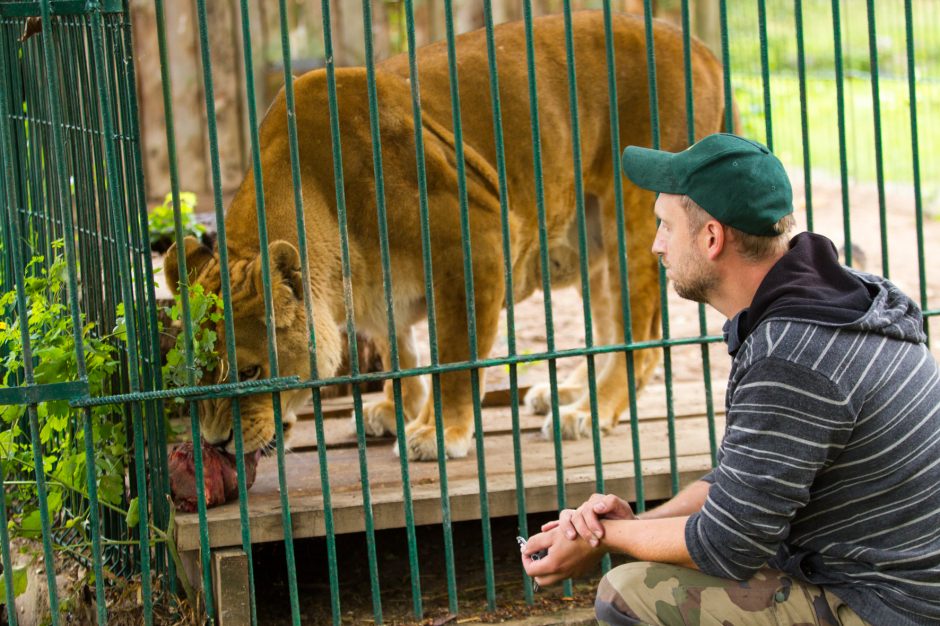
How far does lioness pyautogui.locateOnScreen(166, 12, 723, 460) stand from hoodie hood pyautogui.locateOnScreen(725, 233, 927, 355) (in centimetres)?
171

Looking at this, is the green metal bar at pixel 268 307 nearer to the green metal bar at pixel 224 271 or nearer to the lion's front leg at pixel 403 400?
the green metal bar at pixel 224 271

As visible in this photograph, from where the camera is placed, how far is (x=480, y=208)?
543cm

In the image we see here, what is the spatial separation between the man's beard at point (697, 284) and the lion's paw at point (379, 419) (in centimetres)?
289

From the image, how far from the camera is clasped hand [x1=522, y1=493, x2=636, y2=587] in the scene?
3109 millimetres

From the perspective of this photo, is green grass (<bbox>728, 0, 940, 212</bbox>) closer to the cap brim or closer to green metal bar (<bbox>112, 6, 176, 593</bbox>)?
green metal bar (<bbox>112, 6, 176, 593</bbox>)

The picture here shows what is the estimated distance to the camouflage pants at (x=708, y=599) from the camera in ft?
9.96

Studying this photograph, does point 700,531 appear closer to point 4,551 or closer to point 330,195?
point 4,551

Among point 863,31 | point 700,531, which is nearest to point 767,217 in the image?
point 700,531

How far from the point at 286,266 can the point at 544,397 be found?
6.61 ft

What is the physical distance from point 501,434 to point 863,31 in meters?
14.7

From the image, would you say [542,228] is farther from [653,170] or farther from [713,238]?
[713,238]

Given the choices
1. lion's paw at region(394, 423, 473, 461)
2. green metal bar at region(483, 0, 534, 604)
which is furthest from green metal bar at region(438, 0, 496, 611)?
lion's paw at region(394, 423, 473, 461)

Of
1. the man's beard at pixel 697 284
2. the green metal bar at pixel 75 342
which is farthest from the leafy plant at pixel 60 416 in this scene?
the man's beard at pixel 697 284

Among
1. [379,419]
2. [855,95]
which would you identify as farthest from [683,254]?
[855,95]
